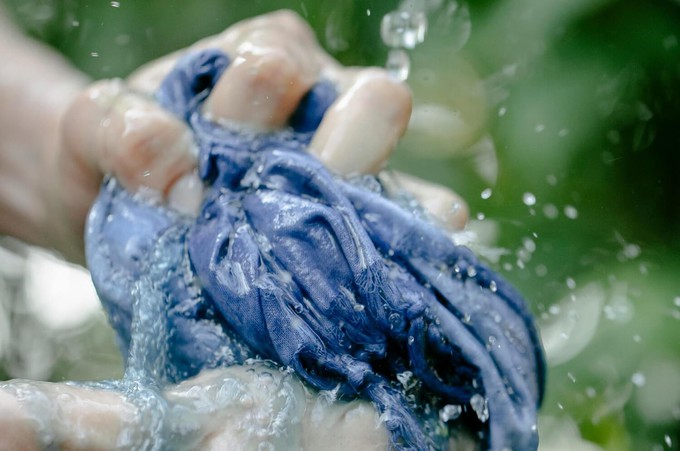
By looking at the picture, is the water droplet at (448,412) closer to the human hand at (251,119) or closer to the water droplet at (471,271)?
the water droplet at (471,271)

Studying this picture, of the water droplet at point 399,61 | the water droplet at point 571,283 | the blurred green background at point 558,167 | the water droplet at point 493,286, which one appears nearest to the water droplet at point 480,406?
the water droplet at point 493,286

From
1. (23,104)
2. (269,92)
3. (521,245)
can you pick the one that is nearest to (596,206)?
(521,245)

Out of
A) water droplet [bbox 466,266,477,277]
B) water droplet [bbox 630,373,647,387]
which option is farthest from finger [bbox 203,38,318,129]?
water droplet [bbox 630,373,647,387]

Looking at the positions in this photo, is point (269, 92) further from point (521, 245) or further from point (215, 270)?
point (521, 245)

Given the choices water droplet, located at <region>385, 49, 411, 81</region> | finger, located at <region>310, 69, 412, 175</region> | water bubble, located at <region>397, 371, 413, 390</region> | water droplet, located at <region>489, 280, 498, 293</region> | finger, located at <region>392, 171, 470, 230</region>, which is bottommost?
water droplet, located at <region>385, 49, 411, 81</region>

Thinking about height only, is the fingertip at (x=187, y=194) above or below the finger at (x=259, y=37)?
below

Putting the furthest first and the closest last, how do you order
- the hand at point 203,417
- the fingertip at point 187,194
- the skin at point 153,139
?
1. the fingertip at point 187,194
2. the skin at point 153,139
3. the hand at point 203,417

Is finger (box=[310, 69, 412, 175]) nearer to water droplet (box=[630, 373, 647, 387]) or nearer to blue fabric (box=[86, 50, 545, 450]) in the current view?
blue fabric (box=[86, 50, 545, 450])
